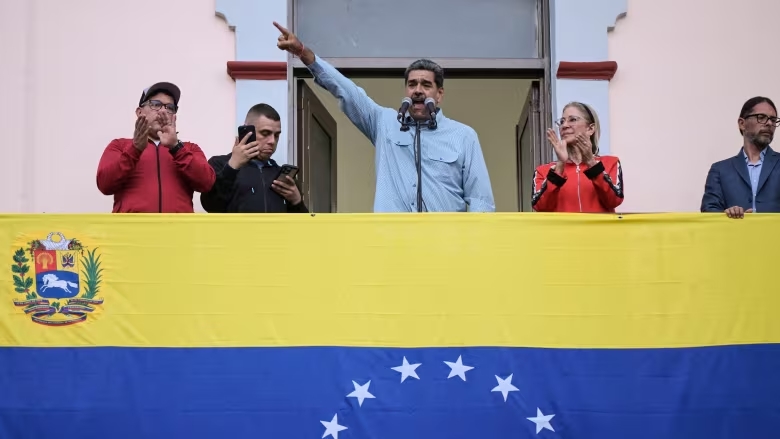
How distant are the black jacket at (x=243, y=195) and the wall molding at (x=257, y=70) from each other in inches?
48.8

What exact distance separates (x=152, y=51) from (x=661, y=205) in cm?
306

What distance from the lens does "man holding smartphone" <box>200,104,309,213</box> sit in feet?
17.0

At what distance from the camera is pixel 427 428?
4.46 metres

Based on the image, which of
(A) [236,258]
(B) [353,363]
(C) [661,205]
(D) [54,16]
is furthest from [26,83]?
(C) [661,205]

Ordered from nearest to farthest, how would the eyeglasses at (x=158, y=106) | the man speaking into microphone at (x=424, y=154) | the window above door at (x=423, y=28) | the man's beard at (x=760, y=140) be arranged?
Result: the eyeglasses at (x=158, y=106)
the man speaking into microphone at (x=424, y=154)
the man's beard at (x=760, y=140)
the window above door at (x=423, y=28)

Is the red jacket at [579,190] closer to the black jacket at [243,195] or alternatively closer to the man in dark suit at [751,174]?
the man in dark suit at [751,174]

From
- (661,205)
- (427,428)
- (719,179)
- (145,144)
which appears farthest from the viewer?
(661,205)

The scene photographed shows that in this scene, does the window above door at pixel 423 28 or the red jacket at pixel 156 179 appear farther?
the window above door at pixel 423 28

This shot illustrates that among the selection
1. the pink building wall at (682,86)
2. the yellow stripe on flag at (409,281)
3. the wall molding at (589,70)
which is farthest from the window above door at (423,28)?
the yellow stripe on flag at (409,281)

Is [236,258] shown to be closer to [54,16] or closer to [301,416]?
[301,416]

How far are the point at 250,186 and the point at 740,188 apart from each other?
2.38 meters

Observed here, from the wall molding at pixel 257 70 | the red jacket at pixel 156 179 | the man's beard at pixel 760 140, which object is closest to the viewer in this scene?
the red jacket at pixel 156 179

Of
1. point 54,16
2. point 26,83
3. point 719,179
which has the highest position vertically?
point 54,16

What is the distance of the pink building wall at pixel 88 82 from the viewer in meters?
6.36
